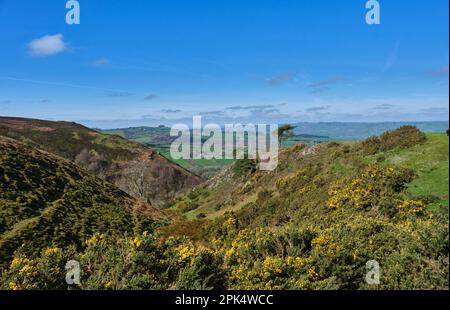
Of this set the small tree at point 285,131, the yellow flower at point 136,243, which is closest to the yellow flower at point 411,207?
the yellow flower at point 136,243

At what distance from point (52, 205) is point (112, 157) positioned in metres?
71.1

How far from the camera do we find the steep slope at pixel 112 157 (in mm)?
98812

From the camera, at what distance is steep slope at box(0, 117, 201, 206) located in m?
98.8

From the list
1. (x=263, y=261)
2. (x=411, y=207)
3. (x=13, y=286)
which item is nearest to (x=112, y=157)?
(x=411, y=207)

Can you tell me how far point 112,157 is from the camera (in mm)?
108188

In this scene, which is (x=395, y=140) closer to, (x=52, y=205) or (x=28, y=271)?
(x=28, y=271)

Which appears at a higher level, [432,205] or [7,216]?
[432,205]

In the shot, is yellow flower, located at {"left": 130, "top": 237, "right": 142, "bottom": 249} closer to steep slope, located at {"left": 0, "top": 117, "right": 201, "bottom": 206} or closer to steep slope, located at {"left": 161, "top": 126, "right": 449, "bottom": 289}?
steep slope, located at {"left": 161, "top": 126, "right": 449, "bottom": 289}

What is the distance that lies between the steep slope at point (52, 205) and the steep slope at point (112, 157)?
39.5 m

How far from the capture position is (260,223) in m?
30.5
